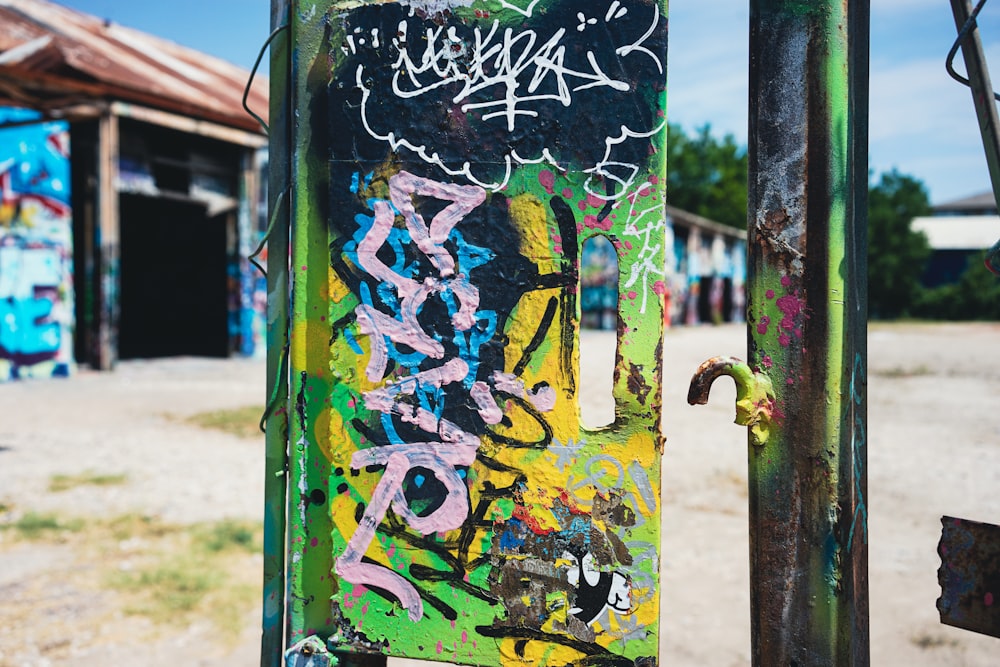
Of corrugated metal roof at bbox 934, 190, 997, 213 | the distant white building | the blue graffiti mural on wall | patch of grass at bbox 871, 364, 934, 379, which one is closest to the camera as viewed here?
the blue graffiti mural on wall

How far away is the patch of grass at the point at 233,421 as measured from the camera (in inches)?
307

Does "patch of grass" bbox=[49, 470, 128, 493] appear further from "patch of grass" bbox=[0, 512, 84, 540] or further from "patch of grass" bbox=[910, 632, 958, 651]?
"patch of grass" bbox=[910, 632, 958, 651]

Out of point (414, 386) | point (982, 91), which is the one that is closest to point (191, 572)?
point (414, 386)

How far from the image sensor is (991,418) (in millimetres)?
9180

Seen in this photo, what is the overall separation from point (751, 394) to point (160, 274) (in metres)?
20.3

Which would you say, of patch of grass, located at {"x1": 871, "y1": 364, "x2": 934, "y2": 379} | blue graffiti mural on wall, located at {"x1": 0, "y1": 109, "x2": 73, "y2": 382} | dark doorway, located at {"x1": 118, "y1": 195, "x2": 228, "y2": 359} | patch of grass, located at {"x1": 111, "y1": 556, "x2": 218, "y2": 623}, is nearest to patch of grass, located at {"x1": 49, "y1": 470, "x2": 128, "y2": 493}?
patch of grass, located at {"x1": 111, "y1": 556, "x2": 218, "y2": 623}

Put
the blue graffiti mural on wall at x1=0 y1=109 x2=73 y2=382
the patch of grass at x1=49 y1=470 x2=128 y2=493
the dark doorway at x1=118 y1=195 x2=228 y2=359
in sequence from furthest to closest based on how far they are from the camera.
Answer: the dark doorway at x1=118 y1=195 x2=228 y2=359 < the blue graffiti mural on wall at x1=0 y1=109 x2=73 y2=382 < the patch of grass at x1=49 y1=470 x2=128 y2=493

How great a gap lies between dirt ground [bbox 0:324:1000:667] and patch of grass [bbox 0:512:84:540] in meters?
0.05

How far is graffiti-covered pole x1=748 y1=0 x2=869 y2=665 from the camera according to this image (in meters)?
1.60

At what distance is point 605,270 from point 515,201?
981 inches

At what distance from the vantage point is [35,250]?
37.1 feet

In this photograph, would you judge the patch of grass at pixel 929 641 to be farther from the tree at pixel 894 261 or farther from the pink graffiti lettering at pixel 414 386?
the tree at pixel 894 261

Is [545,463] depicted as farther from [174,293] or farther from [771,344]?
[174,293]

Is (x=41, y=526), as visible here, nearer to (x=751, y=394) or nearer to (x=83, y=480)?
(x=83, y=480)
